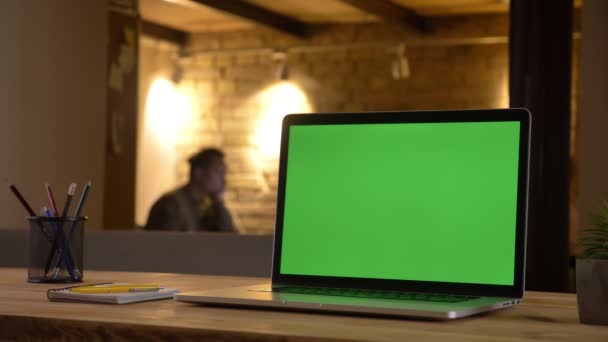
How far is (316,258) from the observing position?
4.61 ft

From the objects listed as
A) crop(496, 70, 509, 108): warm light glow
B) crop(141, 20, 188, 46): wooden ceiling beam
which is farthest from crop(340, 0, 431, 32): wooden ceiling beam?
crop(141, 20, 188, 46): wooden ceiling beam

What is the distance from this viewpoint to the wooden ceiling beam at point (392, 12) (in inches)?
275

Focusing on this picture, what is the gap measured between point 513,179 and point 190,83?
7.57 metres

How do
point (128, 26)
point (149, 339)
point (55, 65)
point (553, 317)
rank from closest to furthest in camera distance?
point (149, 339) → point (553, 317) → point (55, 65) → point (128, 26)

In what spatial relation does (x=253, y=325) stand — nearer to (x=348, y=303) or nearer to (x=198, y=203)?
(x=348, y=303)

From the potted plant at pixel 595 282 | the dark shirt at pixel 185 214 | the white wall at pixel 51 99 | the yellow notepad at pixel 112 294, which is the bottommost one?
the dark shirt at pixel 185 214

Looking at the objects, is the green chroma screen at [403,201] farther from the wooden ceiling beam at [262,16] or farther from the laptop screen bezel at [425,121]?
the wooden ceiling beam at [262,16]

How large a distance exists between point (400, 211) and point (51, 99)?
103 inches

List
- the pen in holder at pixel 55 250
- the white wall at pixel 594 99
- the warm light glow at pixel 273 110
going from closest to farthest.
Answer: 1. the pen in holder at pixel 55 250
2. the white wall at pixel 594 99
3. the warm light glow at pixel 273 110

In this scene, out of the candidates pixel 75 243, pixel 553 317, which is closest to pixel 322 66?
pixel 75 243

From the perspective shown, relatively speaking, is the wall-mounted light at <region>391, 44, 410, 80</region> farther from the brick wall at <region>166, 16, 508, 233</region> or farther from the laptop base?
the laptop base

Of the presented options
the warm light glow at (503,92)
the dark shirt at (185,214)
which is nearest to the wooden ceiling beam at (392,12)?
the warm light glow at (503,92)

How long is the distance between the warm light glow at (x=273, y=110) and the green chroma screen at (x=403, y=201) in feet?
22.4

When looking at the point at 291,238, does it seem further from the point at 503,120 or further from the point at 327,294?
the point at 503,120
